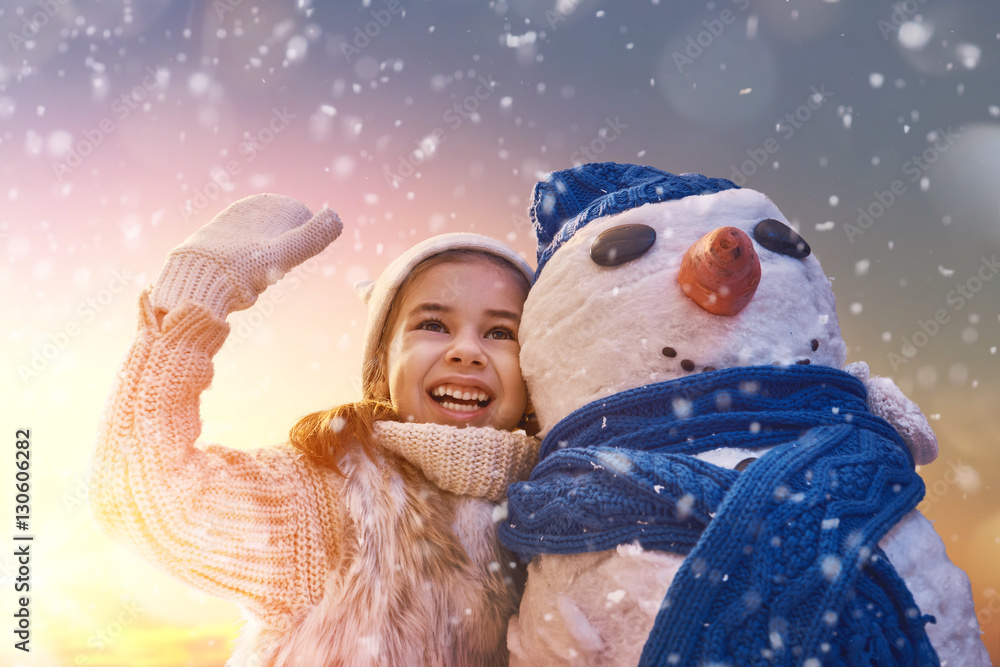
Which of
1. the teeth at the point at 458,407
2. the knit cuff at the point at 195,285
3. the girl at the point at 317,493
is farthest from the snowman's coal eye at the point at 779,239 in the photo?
the knit cuff at the point at 195,285

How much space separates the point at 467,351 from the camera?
62.2 inches

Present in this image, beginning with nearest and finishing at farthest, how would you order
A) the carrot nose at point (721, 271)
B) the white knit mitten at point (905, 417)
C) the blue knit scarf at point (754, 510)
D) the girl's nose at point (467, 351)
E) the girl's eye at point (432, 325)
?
the blue knit scarf at point (754, 510)
the carrot nose at point (721, 271)
the white knit mitten at point (905, 417)
the girl's nose at point (467, 351)
the girl's eye at point (432, 325)

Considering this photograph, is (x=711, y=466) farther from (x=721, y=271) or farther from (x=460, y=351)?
(x=460, y=351)

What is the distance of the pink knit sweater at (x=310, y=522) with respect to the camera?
128 centimetres

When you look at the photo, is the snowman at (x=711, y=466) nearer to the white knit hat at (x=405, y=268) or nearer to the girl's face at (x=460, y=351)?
the girl's face at (x=460, y=351)

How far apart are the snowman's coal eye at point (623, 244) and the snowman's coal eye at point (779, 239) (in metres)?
0.20

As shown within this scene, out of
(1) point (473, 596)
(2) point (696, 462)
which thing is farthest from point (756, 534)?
(1) point (473, 596)

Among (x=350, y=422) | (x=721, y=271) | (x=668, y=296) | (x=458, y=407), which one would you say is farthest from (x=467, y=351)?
(x=721, y=271)

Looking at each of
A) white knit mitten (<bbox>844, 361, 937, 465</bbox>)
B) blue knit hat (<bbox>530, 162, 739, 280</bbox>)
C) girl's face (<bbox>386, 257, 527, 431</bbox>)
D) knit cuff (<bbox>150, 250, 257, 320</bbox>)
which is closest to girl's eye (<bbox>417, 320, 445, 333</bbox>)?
girl's face (<bbox>386, 257, 527, 431</bbox>)

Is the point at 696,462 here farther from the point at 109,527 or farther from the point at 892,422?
the point at 109,527

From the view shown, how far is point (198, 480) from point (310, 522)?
240mm

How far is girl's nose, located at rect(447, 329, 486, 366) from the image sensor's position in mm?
1581

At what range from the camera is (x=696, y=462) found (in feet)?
3.15

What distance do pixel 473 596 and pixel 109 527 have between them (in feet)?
2.45
